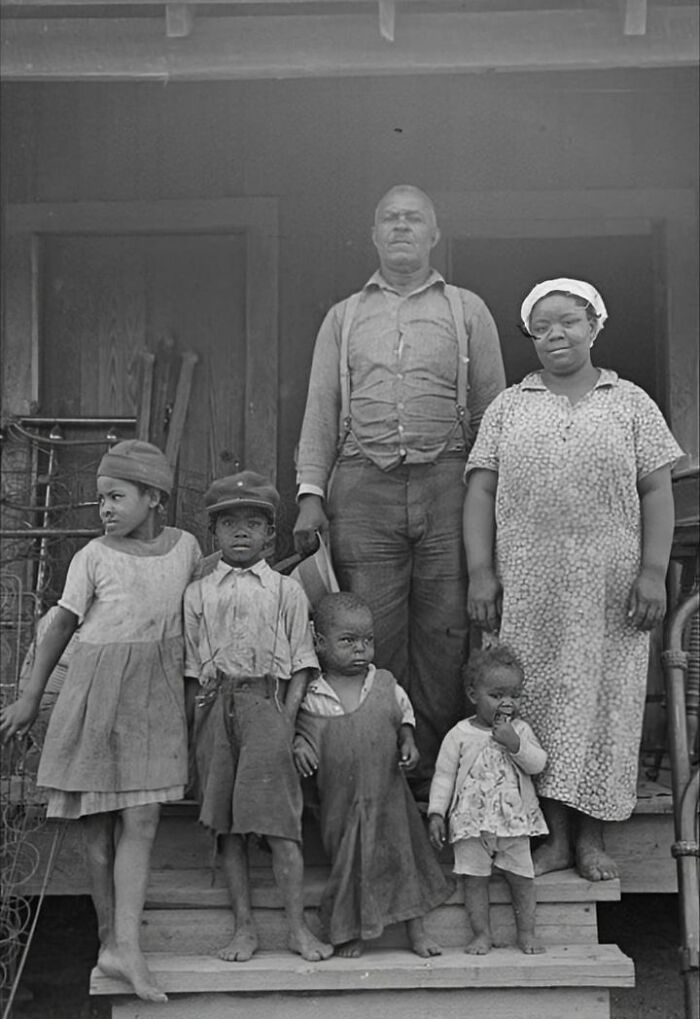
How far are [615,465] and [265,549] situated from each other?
107 centimetres

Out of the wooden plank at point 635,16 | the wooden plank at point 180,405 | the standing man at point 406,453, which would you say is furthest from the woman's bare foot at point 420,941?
the wooden plank at point 180,405

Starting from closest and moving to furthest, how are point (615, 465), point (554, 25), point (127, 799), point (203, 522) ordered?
point (127, 799) → point (615, 465) → point (554, 25) → point (203, 522)

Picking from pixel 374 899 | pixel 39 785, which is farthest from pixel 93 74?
pixel 374 899

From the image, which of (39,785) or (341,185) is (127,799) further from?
(341,185)

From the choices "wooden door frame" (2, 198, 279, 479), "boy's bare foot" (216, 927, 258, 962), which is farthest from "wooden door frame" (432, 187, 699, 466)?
"boy's bare foot" (216, 927, 258, 962)

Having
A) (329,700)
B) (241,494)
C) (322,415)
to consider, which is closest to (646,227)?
(322,415)

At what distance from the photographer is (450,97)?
21.4 ft

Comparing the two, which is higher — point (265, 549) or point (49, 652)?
point (265, 549)

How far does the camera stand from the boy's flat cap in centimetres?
410

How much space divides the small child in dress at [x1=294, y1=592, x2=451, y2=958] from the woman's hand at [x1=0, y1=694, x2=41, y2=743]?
2.46ft

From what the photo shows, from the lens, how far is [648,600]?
4.10m

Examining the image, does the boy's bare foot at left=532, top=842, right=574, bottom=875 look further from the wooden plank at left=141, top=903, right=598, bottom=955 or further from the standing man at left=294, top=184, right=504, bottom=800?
the standing man at left=294, top=184, right=504, bottom=800

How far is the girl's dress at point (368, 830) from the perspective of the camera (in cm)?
395

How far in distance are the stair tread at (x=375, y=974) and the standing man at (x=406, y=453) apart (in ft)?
2.48
